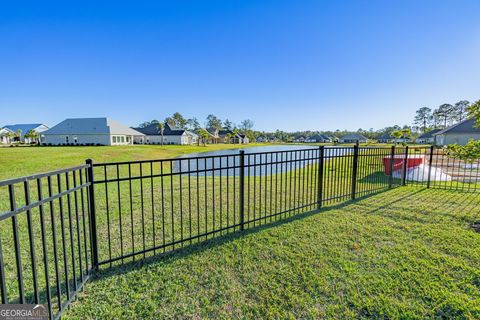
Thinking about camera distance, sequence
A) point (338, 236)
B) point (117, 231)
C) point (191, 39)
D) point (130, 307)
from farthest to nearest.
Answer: point (191, 39), point (117, 231), point (338, 236), point (130, 307)

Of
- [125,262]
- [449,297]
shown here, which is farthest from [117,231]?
[449,297]

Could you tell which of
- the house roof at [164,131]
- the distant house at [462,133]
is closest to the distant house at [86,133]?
the house roof at [164,131]

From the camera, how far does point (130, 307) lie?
7.65 feet

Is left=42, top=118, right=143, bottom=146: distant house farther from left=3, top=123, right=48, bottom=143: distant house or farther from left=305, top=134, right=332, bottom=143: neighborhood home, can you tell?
left=305, top=134, right=332, bottom=143: neighborhood home

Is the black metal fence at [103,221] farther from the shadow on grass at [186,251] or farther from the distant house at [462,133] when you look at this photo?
the distant house at [462,133]

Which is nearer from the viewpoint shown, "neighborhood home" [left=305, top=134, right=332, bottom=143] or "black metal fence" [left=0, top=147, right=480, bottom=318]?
"black metal fence" [left=0, top=147, right=480, bottom=318]

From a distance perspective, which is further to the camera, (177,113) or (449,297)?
(177,113)

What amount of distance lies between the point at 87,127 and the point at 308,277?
50.1m

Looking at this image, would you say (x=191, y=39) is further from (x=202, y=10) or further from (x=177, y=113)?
(x=177, y=113)

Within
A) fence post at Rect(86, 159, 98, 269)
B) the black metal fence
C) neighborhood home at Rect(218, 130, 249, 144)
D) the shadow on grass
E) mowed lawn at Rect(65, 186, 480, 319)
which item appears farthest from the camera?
neighborhood home at Rect(218, 130, 249, 144)

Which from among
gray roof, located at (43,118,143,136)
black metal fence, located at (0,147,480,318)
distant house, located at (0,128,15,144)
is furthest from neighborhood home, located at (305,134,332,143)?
distant house, located at (0,128,15,144)

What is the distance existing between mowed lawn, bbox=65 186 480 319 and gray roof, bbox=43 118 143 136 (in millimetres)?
44964

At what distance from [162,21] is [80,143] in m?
41.0

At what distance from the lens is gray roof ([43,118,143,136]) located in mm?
41844
